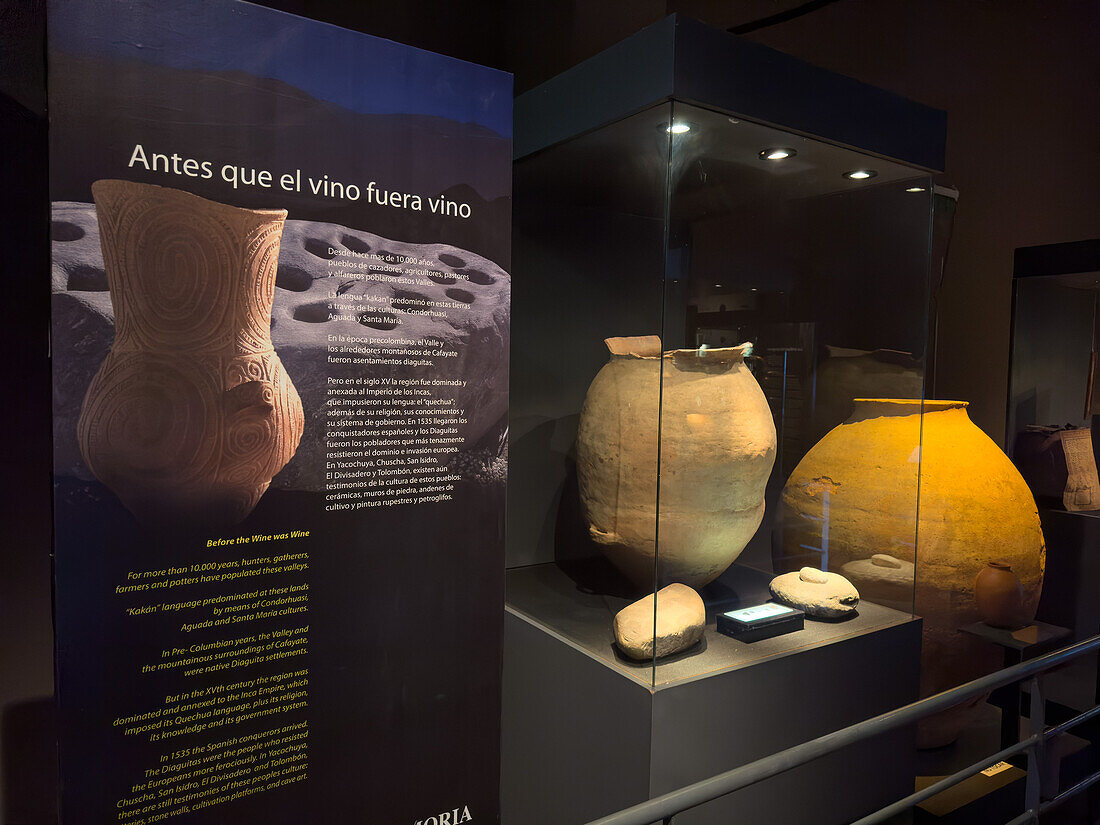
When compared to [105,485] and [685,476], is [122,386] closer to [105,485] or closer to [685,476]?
[105,485]

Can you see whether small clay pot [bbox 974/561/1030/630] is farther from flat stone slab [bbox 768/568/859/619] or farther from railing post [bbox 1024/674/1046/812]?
railing post [bbox 1024/674/1046/812]

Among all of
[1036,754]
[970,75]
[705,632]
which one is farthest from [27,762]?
[970,75]

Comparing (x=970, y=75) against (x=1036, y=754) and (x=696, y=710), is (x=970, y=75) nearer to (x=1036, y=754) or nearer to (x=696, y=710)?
(x=1036, y=754)

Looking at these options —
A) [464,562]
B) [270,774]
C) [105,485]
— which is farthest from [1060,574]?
[105,485]

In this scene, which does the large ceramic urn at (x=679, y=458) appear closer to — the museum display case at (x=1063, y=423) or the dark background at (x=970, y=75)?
the dark background at (x=970, y=75)

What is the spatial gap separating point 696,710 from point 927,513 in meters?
1.32

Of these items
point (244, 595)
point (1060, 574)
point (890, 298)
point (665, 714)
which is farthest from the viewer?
point (1060, 574)

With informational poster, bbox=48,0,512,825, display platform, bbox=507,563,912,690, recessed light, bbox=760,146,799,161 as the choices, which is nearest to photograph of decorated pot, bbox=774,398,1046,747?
display platform, bbox=507,563,912,690

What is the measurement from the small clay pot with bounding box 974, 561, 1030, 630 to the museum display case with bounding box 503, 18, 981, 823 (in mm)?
45

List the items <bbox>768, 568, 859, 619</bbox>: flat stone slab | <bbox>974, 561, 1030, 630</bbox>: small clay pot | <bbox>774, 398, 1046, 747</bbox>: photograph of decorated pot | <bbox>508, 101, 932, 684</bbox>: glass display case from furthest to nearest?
1. <bbox>974, 561, 1030, 630</bbox>: small clay pot
2. <bbox>774, 398, 1046, 747</bbox>: photograph of decorated pot
3. <bbox>768, 568, 859, 619</bbox>: flat stone slab
4. <bbox>508, 101, 932, 684</bbox>: glass display case

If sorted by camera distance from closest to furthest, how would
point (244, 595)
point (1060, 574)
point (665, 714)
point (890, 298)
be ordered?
1. point (244, 595)
2. point (665, 714)
3. point (890, 298)
4. point (1060, 574)

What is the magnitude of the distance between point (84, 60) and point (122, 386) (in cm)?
44

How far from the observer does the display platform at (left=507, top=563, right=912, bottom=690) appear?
1.82 metres

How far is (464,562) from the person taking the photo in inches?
53.6
